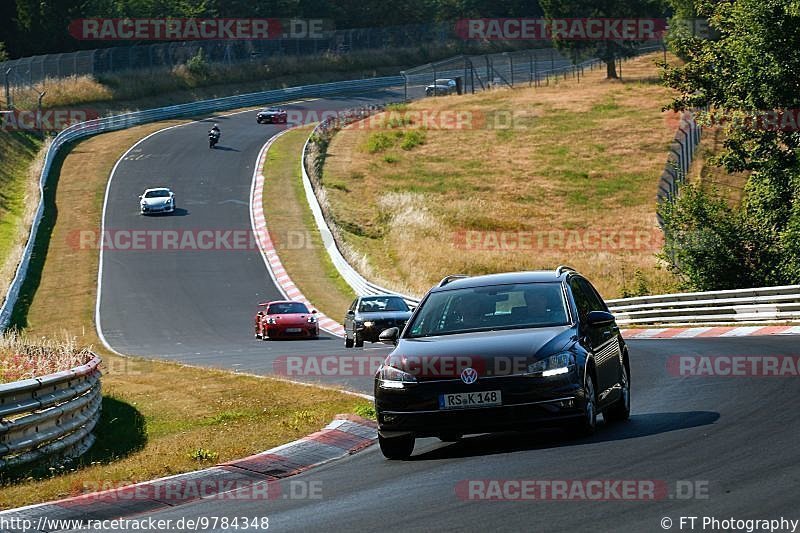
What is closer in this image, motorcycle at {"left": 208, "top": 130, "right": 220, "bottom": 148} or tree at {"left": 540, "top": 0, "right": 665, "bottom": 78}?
motorcycle at {"left": 208, "top": 130, "right": 220, "bottom": 148}

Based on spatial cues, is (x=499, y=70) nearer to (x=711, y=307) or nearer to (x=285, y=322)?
(x=285, y=322)

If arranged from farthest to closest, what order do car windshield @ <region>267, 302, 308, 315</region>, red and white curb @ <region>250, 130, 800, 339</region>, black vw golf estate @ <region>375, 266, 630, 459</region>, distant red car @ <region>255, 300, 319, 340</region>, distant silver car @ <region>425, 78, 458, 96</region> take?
distant silver car @ <region>425, 78, 458, 96</region> → car windshield @ <region>267, 302, 308, 315</region> → distant red car @ <region>255, 300, 319, 340</region> → red and white curb @ <region>250, 130, 800, 339</region> → black vw golf estate @ <region>375, 266, 630, 459</region>

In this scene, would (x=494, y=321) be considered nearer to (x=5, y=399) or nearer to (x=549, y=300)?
(x=549, y=300)

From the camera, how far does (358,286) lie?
4247 cm

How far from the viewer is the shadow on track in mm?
11312

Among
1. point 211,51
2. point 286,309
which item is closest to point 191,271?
point 286,309

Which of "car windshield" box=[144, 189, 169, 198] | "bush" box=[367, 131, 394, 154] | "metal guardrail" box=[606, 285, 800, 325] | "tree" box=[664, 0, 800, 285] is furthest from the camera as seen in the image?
"bush" box=[367, 131, 394, 154]

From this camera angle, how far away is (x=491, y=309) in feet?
39.4

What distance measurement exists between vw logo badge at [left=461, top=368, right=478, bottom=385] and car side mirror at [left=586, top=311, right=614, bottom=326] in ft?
4.76

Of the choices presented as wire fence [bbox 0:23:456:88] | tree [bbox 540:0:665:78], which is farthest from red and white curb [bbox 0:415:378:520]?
tree [bbox 540:0:665:78]

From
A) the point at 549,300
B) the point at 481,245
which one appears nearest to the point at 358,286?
the point at 481,245

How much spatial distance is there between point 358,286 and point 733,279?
1331cm

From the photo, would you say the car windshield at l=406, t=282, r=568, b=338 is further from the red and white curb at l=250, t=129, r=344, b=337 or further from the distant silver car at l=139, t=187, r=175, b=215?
the distant silver car at l=139, t=187, r=175, b=215

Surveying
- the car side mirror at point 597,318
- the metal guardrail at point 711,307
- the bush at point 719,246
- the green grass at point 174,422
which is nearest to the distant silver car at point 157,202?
the metal guardrail at point 711,307
